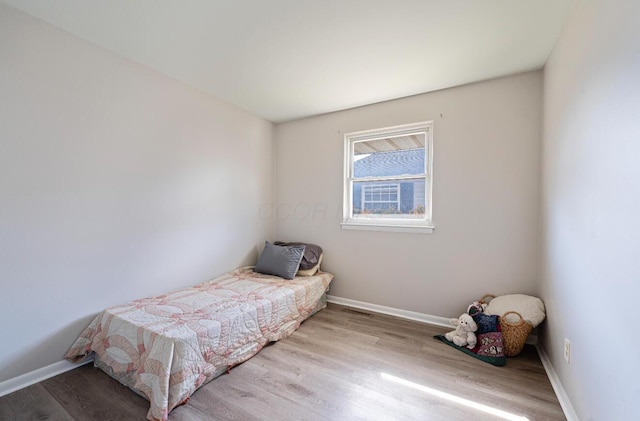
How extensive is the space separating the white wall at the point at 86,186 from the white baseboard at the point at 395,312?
5.35ft

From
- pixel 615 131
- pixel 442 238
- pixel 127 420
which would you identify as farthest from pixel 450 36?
pixel 127 420

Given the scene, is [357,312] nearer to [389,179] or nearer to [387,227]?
[387,227]

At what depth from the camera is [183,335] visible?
1.74 metres

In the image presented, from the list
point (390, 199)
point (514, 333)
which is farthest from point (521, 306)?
point (390, 199)

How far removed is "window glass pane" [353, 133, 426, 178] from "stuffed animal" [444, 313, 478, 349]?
1.53 meters

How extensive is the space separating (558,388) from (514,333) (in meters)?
0.43

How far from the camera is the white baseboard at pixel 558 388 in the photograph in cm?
154

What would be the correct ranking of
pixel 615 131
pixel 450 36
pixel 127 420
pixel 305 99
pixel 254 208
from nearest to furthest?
pixel 615 131
pixel 127 420
pixel 450 36
pixel 305 99
pixel 254 208

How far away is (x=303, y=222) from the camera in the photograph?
3.68 metres

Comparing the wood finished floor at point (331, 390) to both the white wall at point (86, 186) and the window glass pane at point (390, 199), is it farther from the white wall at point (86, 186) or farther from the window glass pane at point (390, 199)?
the window glass pane at point (390, 199)

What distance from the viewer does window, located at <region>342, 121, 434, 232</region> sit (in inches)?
116

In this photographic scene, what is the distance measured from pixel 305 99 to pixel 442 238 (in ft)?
6.97

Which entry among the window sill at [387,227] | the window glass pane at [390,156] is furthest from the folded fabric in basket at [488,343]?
the window glass pane at [390,156]

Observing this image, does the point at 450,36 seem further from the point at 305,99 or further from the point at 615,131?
the point at 305,99
